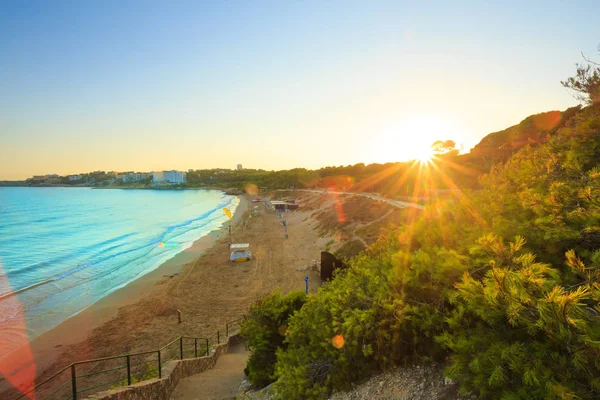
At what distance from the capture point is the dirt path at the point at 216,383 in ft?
26.7

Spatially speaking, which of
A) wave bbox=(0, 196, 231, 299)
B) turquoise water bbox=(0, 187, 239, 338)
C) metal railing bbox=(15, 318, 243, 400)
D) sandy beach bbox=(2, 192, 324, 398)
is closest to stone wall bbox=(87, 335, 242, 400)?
metal railing bbox=(15, 318, 243, 400)

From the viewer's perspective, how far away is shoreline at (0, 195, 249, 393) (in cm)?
1362

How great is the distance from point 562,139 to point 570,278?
8.80ft

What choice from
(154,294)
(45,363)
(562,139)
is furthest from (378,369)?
(154,294)

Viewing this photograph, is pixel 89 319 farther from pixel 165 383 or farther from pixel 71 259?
pixel 71 259

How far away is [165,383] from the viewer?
25.9 feet

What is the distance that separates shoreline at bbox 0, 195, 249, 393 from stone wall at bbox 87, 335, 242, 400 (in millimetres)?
7219

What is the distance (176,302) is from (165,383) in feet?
38.2

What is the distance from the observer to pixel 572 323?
195 centimetres

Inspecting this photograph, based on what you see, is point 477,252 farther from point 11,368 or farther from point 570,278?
point 11,368

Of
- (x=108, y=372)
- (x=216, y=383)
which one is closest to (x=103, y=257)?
(x=108, y=372)

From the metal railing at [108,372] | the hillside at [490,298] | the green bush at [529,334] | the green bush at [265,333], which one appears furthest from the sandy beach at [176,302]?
the green bush at [529,334]

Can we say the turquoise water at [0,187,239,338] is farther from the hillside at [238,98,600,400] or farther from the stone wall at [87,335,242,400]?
the hillside at [238,98,600,400]

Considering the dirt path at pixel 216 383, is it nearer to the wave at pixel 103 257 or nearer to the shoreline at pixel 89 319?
the shoreline at pixel 89 319
